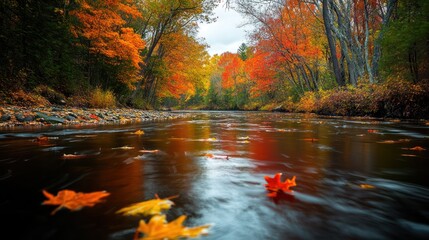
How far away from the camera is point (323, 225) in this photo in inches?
46.5

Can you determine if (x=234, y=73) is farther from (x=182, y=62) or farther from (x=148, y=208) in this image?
(x=148, y=208)

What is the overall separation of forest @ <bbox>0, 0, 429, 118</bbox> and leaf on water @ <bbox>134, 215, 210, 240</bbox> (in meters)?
9.84

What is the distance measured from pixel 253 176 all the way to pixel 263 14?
19650 millimetres

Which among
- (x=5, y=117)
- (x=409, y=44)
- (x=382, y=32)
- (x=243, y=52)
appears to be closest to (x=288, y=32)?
(x=382, y=32)

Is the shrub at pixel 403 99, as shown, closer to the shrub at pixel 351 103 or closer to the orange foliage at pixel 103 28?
the shrub at pixel 351 103

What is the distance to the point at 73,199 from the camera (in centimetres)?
150

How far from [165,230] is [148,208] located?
0.30 metres

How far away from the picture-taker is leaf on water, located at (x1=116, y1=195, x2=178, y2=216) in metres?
1.29

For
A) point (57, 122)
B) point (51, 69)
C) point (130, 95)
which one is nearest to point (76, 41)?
point (51, 69)

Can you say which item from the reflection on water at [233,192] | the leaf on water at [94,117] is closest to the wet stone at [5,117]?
the leaf on water at [94,117]

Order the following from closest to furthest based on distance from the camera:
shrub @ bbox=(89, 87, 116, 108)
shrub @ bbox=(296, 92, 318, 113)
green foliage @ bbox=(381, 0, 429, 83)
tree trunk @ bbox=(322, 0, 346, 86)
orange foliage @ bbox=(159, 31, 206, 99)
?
green foliage @ bbox=(381, 0, 429, 83), tree trunk @ bbox=(322, 0, 346, 86), shrub @ bbox=(89, 87, 116, 108), shrub @ bbox=(296, 92, 318, 113), orange foliage @ bbox=(159, 31, 206, 99)

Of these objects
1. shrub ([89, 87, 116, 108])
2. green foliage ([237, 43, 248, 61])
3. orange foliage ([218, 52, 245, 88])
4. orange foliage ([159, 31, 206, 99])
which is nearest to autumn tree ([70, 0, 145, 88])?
shrub ([89, 87, 116, 108])

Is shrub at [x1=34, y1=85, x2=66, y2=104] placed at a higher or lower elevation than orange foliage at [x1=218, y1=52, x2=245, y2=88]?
A: lower

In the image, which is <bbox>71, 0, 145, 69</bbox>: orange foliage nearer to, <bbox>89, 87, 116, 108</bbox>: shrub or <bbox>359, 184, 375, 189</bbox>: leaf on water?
<bbox>89, 87, 116, 108</bbox>: shrub
